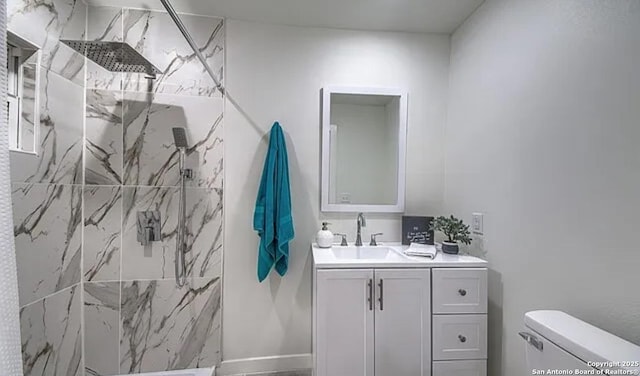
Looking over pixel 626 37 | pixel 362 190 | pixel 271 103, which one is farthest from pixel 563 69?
pixel 271 103

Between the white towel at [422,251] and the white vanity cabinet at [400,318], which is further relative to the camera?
the white towel at [422,251]

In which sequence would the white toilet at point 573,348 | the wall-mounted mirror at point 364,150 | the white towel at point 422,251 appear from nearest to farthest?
the white toilet at point 573,348, the white towel at point 422,251, the wall-mounted mirror at point 364,150

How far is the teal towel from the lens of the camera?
1.79 metres

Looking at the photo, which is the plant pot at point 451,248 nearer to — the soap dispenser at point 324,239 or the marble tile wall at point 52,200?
the soap dispenser at point 324,239

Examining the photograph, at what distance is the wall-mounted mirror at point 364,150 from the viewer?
1.99 meters

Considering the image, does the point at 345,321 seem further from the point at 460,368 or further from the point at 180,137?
the point at 180,137

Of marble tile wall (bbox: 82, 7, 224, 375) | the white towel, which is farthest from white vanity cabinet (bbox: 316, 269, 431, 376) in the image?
marble tile wall (bbox: 82, 7, 224, 375)

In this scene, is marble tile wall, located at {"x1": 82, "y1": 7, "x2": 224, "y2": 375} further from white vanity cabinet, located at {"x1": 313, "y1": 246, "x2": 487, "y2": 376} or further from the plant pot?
the plant pot

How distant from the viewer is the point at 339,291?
1464 millimetres

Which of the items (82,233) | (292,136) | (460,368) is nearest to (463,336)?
(460,368)

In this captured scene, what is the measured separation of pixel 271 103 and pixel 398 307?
1540 millimetres

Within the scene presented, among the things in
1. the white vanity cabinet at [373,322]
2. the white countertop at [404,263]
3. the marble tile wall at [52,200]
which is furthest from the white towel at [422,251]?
the marble tile wall at [52,200]

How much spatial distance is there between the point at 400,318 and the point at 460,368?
43cm

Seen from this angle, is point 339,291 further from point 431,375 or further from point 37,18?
point 37,18
